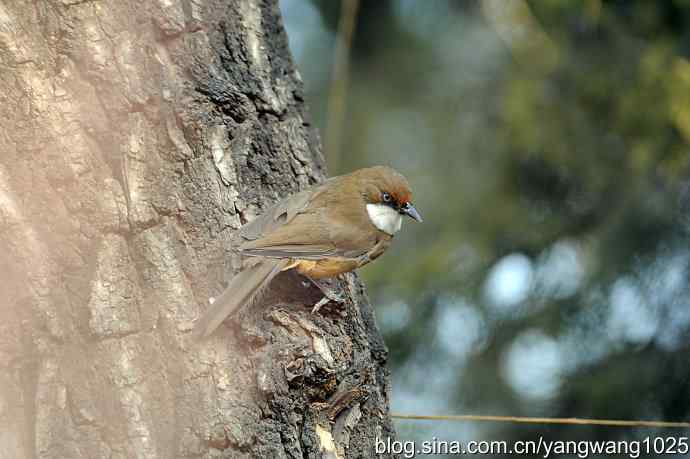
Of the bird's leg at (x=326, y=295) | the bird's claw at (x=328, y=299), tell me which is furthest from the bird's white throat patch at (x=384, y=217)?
the bird's claw at (x=328, y=299)

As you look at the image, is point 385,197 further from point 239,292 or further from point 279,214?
point 239,292

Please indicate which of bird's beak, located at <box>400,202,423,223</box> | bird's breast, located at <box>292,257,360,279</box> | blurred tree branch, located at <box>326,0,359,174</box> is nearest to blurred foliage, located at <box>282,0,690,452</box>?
blurred tree branch, located at <box>326,0,359,174</box>

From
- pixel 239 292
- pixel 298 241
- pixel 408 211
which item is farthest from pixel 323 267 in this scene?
pixel 408 211

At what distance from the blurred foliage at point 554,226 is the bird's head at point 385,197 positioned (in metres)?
0.92

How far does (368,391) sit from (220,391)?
0.54 meters

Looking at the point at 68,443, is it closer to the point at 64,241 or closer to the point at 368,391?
the point at 64,241

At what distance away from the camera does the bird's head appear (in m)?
3.78

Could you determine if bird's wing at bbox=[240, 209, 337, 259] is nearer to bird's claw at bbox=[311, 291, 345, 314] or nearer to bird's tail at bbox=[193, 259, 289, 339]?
bird's tail at bbox=[193, 259, 289, 339]

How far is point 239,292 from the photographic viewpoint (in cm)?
266

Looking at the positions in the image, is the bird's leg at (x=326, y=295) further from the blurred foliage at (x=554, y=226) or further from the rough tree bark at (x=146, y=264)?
the blurred foliage at (x=554, y=226)

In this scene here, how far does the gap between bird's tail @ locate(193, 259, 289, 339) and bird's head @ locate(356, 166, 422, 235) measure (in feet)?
2.54

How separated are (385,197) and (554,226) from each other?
1.28 meters

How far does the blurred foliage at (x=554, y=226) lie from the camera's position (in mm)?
4281

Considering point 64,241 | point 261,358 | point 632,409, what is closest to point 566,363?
point 632,409
